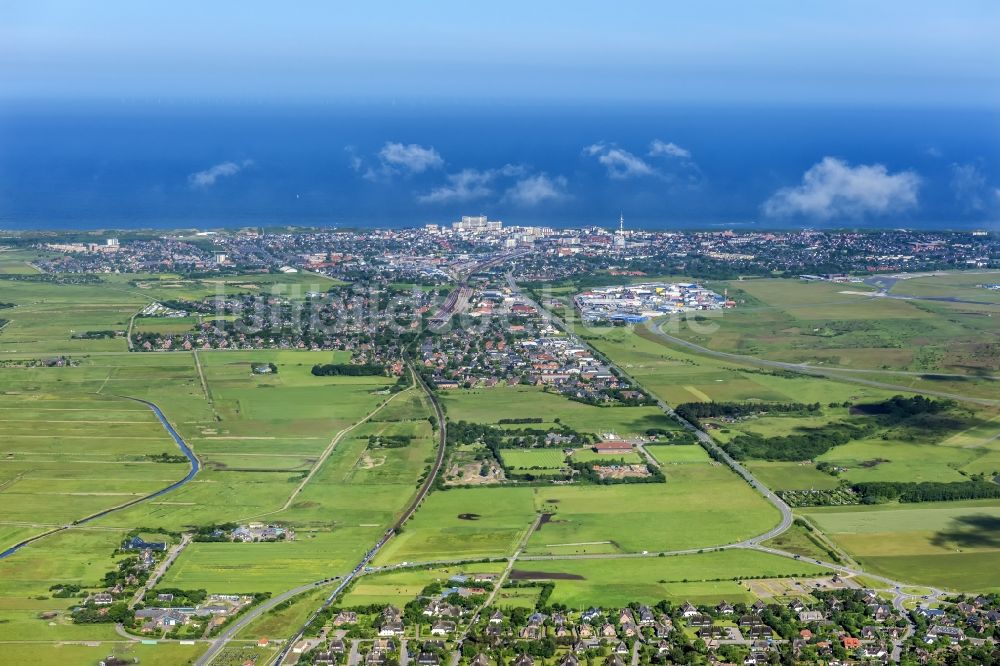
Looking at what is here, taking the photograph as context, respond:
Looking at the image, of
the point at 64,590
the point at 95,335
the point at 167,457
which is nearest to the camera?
the point at 64,590

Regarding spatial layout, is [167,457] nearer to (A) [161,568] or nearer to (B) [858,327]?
(A) [161,568]

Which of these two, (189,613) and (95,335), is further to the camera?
(95,335)

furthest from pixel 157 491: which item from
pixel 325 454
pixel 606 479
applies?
pixel 606 479

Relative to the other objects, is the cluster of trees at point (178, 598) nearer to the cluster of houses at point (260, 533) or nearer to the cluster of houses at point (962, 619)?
the cluster of houses at point (260, 533)

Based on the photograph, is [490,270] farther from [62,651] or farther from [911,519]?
[62,651]

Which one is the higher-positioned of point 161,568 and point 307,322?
point 307,322

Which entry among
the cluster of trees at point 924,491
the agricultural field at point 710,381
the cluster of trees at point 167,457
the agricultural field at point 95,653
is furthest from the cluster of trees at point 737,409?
the agricultural field at point 95,653

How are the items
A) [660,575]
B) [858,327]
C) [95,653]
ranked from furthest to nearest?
1. [858,327]
2. [660,575]
3. [95,653]
